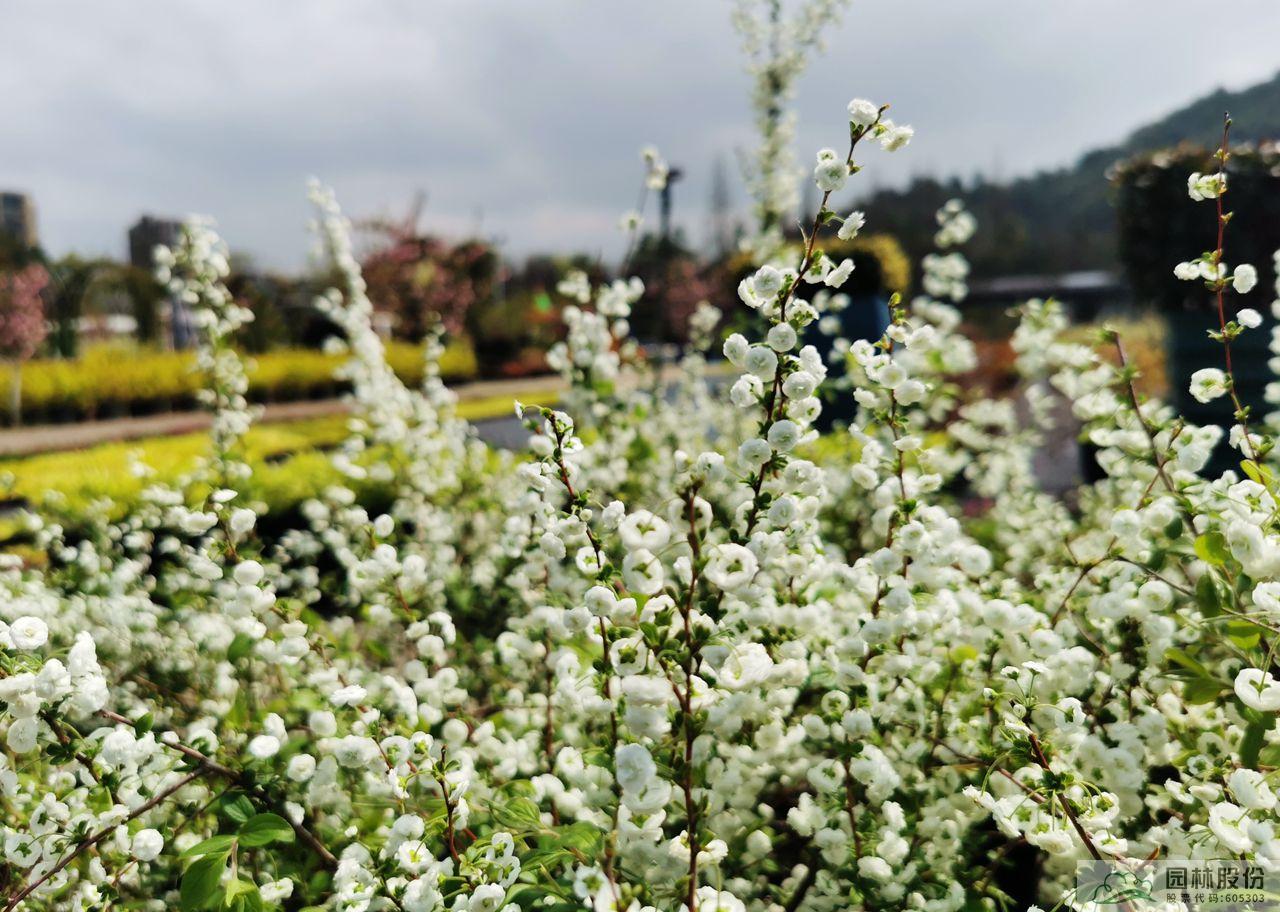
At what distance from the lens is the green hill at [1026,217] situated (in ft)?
180

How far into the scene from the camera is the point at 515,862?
1.24m

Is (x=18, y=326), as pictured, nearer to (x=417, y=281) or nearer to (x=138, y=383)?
(x=138, y=383)

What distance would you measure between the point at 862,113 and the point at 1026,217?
7795 cm

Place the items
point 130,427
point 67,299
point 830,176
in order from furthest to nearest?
point 67,299, point 130,427, point 830,176

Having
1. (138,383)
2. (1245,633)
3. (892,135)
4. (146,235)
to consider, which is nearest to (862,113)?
(892,135)

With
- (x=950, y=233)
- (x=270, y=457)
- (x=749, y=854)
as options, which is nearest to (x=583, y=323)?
(x=950, y=233)

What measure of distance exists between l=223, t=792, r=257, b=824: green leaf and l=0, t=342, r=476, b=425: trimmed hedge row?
1328cm

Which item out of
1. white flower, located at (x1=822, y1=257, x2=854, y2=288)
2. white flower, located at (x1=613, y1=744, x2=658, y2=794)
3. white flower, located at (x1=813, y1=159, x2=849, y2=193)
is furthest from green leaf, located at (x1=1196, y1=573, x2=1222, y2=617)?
white flower, located at (x1=613, y1=744, x2=658, y2=794)

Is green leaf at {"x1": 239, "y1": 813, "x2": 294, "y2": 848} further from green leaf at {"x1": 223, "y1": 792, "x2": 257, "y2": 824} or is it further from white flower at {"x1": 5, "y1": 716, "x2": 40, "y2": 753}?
white flower at {"x1": 5, "y1": 716, "x2": 40, "y2": 753}

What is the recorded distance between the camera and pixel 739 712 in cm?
154

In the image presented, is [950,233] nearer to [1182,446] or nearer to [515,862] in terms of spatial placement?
[1182,446]

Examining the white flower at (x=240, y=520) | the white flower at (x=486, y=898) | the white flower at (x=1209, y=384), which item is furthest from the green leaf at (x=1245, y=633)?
the white flower at (x=240, y=520)

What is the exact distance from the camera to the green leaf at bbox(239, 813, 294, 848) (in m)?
1.28

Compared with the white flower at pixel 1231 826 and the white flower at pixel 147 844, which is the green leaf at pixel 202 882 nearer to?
the white flower at pixel 147 844
